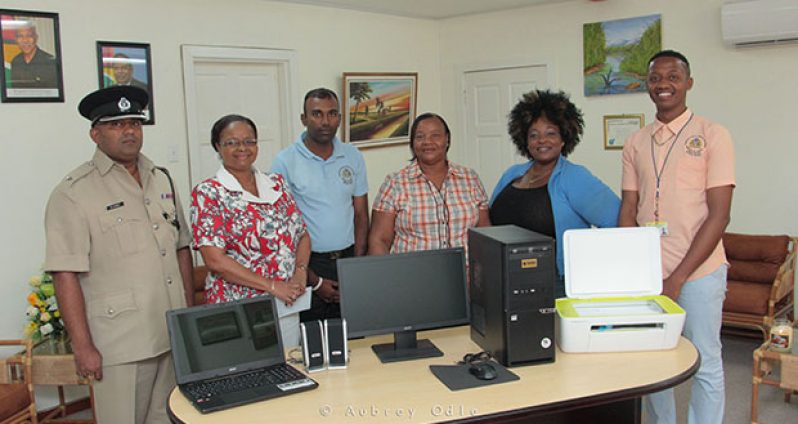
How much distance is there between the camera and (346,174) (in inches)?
134

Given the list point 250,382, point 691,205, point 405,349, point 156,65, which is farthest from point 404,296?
point 156,65

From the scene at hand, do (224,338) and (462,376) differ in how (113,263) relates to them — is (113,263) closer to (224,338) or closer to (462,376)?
(224,338)

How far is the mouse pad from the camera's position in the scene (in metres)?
2.13

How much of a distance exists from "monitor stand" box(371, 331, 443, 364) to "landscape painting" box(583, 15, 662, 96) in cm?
388

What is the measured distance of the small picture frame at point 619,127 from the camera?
5785 mm

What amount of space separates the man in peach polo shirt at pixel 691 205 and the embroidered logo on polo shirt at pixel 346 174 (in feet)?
4.37

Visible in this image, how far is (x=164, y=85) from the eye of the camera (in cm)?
478

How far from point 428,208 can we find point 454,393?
1.06m

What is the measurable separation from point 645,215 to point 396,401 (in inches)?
54.2

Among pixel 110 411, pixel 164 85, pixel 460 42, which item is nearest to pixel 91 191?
pixel 110 411

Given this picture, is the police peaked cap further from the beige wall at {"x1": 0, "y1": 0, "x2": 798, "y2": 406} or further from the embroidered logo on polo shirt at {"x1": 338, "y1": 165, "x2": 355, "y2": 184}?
the beige wall at {"x1": 0, "y1": 0, "x2": 798, "y2": 406}

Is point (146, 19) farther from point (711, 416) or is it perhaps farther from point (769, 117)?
point (769, 117)

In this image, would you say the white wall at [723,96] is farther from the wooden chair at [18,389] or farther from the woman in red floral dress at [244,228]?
the wooden chair at [18,389]

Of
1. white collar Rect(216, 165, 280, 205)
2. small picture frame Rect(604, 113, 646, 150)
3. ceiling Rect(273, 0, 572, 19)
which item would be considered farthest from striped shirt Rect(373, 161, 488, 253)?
small picture frame Rect(604, 113, 646, 150)
